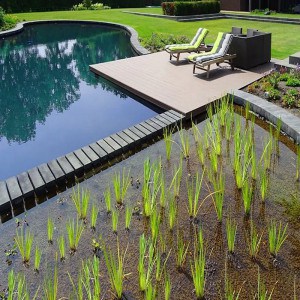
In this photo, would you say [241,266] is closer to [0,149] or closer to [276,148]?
[276,148]

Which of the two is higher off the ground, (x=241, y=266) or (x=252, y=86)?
(x=252, y=86)

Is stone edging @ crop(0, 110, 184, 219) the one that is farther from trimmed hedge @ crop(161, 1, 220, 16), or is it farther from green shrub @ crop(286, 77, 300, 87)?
trimmed hedge @ crop(161, 1, 220, 16)

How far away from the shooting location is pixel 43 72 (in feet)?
45.8

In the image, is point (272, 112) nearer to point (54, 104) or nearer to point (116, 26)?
point (54, 104)

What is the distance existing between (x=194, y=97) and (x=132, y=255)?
227 inches

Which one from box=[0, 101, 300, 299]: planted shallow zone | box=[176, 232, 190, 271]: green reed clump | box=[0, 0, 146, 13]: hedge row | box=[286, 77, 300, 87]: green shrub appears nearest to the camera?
box=[0, 101, 300, 299]: planted shallow zone

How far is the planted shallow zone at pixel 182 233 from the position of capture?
3.88 m

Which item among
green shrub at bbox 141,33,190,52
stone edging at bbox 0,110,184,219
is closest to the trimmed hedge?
green shrub at bbox 141,33,190,52

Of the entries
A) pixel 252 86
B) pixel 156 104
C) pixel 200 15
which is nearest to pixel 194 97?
pixel 156 104

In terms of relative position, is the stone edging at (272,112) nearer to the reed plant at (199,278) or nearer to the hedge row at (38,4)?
the reed plant at (199,278)

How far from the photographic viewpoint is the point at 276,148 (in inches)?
258

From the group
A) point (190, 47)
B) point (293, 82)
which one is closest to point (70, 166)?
point (293, 82)

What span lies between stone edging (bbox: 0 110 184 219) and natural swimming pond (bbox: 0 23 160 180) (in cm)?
110

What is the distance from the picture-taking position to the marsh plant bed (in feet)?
26.7
